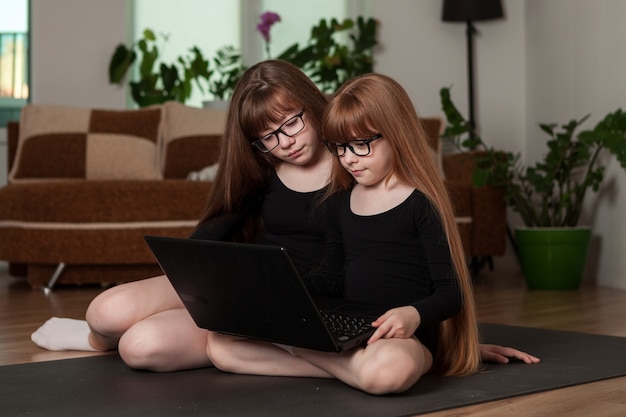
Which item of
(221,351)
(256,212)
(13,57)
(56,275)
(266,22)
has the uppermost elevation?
(266,22)

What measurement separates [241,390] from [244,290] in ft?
0.62

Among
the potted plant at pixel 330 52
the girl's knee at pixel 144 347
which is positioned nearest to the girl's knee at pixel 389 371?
the girl's knee at pixel 144 347

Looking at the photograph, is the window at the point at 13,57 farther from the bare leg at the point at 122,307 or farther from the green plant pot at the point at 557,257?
the bare leg at the point at 122,307

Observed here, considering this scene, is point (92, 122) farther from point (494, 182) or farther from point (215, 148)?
point (494, 182)

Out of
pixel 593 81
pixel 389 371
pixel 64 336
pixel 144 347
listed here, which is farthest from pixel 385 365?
pixel 593 81

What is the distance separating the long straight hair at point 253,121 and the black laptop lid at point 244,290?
0.31 metres

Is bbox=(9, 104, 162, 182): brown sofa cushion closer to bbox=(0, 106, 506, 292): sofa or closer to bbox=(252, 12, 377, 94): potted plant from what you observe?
bbox=(0, 106, 506, 292): sofa

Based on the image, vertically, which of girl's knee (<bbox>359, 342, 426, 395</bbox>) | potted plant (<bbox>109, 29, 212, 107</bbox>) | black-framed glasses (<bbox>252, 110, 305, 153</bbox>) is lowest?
girl's knee (<bbox>359, 342, 426, 395</bbox>)

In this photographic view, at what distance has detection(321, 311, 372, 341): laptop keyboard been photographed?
1.54 metres

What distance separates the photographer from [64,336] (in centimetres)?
212

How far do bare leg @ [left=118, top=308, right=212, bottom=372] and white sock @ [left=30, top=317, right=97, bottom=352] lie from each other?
32 cm

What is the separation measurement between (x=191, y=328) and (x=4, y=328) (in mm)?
985

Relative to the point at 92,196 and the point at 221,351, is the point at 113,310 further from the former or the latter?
the point at 92,196

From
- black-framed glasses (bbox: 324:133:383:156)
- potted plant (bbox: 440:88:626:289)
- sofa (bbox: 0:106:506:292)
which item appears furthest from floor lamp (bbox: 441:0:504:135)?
black-framed glasses (bbox: 324:133:383:156)
